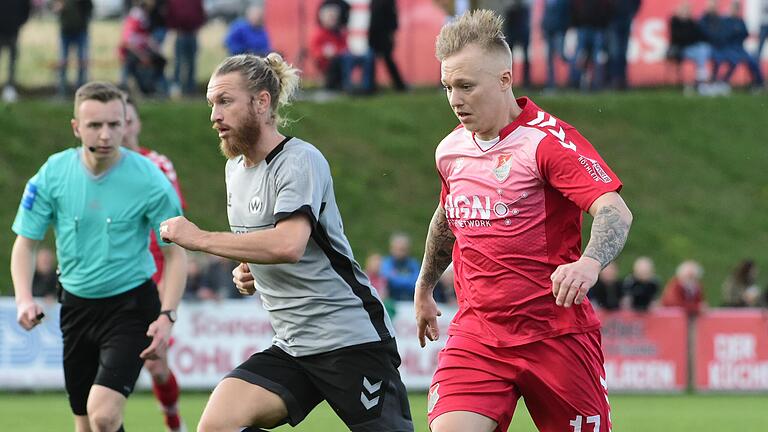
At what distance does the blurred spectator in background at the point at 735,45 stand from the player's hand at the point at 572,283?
21.0 metres

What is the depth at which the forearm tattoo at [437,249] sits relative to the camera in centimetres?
686

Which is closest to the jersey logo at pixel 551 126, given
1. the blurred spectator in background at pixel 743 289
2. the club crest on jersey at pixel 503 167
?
the club crest on jersey at pixel 503 167

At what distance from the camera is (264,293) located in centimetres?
654

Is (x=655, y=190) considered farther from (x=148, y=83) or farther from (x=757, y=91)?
(x=148, y=83)

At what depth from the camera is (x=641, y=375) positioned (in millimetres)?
18344

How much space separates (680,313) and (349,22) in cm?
892

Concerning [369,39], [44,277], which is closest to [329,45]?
[369,39]

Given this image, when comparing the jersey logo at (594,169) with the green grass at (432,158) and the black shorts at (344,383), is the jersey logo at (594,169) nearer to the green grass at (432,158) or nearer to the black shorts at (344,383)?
the black shorts at (344,383)

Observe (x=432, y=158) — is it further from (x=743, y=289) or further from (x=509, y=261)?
(x=509, y=261)

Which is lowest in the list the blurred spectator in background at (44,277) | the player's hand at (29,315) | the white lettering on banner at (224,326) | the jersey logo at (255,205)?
the white lettering on banner at (224,326)

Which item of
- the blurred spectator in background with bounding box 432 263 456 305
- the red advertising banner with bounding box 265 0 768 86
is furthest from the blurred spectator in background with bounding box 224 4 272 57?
the blurred spectator in background with bounding box 432 263 456 305

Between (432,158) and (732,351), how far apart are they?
349 inches

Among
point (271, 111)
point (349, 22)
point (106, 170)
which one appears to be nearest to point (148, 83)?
point (349, 22)

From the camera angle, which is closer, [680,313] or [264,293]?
[264,293]
